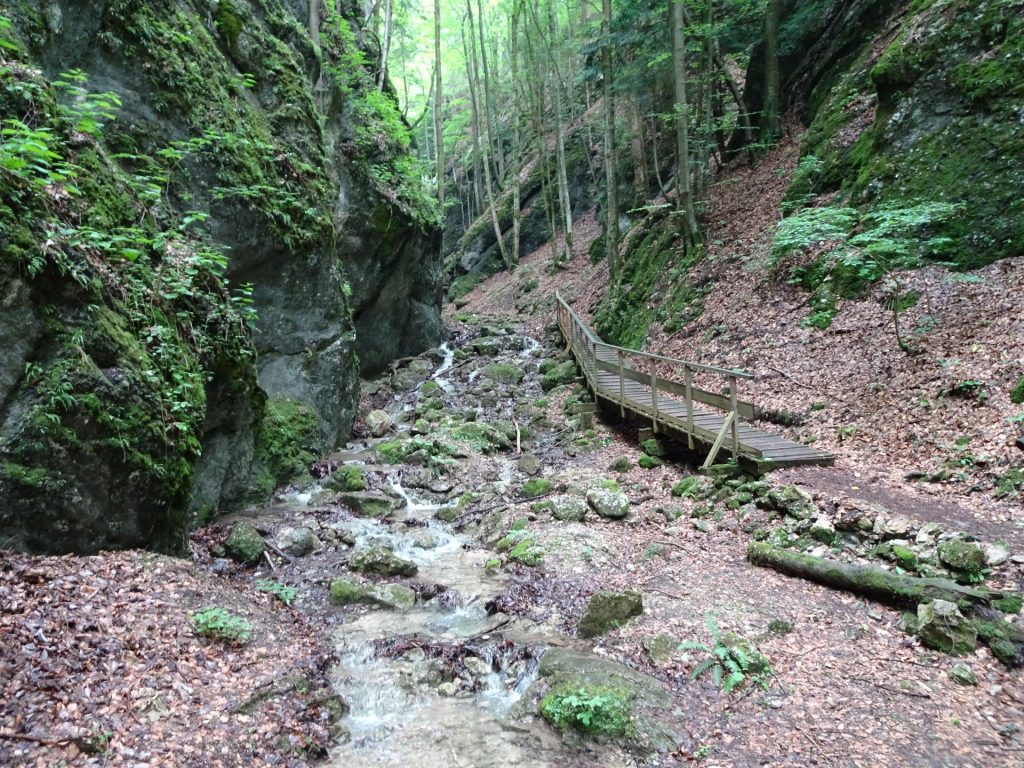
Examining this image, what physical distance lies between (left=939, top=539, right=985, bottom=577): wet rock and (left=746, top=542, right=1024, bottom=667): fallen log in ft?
0.75

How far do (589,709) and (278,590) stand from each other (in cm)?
378

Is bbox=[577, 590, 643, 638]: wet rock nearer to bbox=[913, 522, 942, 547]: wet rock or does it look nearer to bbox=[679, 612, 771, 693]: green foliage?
bbox=[679, 612, 771, 693]: green foliage

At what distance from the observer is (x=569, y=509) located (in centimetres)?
850

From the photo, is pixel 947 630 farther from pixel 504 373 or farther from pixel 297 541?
pixel 504 373

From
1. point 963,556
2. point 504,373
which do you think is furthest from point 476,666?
point 504,373

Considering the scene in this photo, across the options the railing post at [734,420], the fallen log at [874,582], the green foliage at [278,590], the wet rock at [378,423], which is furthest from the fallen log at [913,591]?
the wet rock at [378,423]

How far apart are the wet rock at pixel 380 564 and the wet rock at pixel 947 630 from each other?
5474 mm

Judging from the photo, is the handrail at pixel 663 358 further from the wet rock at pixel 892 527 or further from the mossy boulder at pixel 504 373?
the mossy boulder at pixel 504 373

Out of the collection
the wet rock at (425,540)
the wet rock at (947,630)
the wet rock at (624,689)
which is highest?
the wet rock at (947,630)

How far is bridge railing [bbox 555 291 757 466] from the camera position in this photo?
836cm

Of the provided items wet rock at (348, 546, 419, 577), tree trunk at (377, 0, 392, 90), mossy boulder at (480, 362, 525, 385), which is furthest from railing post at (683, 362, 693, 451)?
tree trunk at (377, 0, 392, 90)

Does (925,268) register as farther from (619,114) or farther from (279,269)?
(619,114)

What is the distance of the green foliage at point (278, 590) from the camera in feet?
20.6

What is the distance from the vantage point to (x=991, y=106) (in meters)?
9.82
